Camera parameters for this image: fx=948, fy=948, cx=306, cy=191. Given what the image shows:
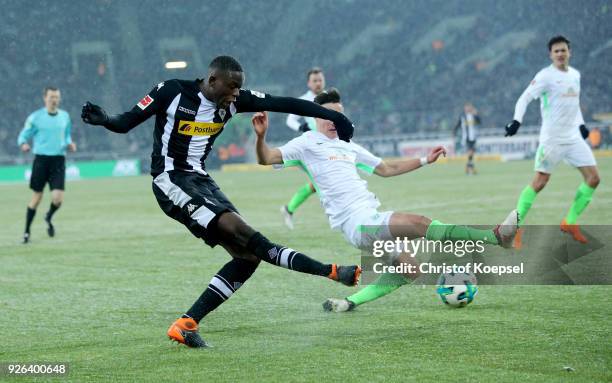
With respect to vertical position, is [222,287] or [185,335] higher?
[222,287]

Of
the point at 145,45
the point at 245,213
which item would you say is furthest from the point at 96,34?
the point at 245,213

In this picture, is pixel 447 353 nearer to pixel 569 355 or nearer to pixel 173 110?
pixel 569 355

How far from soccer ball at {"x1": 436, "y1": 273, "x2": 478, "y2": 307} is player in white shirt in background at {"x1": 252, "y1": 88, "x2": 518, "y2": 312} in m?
0.24

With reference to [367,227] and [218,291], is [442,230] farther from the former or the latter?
[218,291]

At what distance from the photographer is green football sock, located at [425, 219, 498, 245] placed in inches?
274

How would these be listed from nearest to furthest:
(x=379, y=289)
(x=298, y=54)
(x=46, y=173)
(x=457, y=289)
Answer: (x=457, y=289) < (x=379, y=289) < (x=46, y=173) < (x=298, y=54)

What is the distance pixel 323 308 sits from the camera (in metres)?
7.29

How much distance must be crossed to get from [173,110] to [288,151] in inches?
54.3

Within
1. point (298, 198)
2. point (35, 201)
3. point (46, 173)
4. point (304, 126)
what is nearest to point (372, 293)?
point (304, 126)

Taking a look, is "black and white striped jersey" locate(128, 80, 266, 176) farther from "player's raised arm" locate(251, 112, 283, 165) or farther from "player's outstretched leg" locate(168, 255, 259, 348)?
"player's outstretched leg" locate(168, 255, 259, 348)

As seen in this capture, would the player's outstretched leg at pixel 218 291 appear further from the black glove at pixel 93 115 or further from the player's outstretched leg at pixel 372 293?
the black glove at pixel 93 115

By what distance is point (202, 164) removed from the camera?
655cm

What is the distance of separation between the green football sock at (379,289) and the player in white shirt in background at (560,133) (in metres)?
4.30

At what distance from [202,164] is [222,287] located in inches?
34.8
